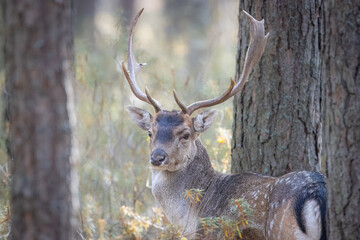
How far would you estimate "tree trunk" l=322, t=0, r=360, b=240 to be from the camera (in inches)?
151

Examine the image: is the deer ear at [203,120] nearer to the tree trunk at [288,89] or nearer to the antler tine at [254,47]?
the tree trunk at [288,89]

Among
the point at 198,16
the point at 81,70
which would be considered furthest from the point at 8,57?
the point at 198,16

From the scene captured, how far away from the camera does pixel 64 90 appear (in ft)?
10.9

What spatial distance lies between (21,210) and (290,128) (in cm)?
327

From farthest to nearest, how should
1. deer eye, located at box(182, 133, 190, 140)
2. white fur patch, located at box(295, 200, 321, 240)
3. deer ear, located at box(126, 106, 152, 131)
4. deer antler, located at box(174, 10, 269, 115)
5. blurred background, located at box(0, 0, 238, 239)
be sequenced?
blurred background, located at box(0, 0, 238, 239) → deer ear, located at box(126, 106, 152, 131) → deer eye, located at box(182, 133, 190, 140) → deer antler, located at box(174, 10, 269, 115) → white fur patch, located at box(295, 200, 321, 240)

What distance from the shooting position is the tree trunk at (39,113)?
3.22 m

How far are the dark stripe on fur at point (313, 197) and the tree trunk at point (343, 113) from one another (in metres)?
0.24

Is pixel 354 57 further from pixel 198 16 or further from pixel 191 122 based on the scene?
pixel 198 16

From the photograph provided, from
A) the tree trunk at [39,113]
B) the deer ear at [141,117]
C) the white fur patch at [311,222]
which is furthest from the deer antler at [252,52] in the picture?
the tree trunk at [39,113]

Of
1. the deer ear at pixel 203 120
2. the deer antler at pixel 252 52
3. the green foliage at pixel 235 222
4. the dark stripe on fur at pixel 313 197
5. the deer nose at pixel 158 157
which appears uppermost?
the deer antler at pixel 252 52

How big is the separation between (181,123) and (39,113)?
278cm

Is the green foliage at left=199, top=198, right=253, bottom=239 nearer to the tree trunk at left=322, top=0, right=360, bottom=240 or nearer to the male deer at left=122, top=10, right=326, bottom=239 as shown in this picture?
the male deer at left=122, top=10, right=326, bottom=239

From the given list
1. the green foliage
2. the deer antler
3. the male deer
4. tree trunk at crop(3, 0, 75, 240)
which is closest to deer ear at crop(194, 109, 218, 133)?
the male deer

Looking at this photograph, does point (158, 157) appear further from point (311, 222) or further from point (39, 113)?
point (39, 113)
